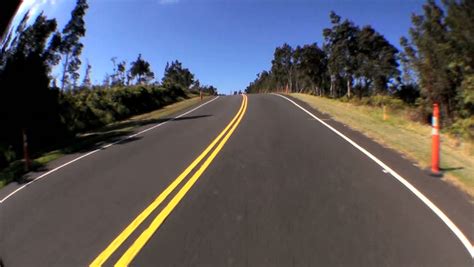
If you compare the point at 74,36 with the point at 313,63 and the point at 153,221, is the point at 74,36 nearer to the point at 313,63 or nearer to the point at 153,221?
the point at 153,221

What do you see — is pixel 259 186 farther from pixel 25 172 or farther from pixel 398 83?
pixel 398 83

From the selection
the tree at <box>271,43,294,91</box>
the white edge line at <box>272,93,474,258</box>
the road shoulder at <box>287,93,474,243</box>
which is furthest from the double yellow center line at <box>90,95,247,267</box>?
the tree at <box>271,43,294,91</box>

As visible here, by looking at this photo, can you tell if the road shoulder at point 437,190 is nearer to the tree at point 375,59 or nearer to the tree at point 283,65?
the tree at point 375,59

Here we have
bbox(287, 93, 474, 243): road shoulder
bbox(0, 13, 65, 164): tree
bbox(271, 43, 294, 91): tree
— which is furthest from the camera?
bbox(271, 43, 294, 91): tree

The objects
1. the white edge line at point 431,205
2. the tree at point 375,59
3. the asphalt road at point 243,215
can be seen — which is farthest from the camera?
the tree at point 375,59

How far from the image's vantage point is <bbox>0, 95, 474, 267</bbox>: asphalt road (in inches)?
210

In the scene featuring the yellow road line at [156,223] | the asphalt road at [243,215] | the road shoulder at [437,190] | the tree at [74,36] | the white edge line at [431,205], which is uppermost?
the tree at [74,36]

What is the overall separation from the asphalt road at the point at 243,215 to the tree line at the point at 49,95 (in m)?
2.37

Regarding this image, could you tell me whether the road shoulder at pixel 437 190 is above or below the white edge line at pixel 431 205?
below

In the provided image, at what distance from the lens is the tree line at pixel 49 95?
8102 millimetres

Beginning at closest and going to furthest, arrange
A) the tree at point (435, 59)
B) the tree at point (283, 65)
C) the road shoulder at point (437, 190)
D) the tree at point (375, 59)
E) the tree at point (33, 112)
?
the road shoulder at point (437, 190) → the tree at point (33, 112) → the tree at point (435, 59) → the tree at point (375, 59) → the tree at point (283, 65)

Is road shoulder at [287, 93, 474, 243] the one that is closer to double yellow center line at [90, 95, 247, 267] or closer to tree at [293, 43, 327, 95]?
double yellow center line at [90, 95, 247, 267]

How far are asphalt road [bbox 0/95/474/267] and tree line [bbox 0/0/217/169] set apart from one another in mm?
2365

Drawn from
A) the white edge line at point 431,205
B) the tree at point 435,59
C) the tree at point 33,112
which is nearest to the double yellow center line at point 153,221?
the white edge line at point 431,205
